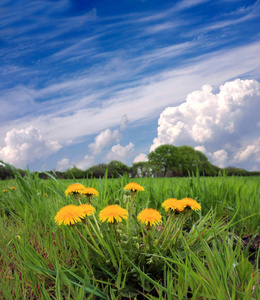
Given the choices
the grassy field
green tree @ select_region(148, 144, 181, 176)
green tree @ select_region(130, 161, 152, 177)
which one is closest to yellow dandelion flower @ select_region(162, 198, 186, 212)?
the grassy field

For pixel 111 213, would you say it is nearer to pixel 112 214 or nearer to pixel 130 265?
pixel 112 214

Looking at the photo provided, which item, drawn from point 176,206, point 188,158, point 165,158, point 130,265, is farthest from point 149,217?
point 188,158

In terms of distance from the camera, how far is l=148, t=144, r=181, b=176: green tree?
2794 cm

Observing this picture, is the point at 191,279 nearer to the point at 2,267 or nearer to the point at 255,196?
the point at 2,267

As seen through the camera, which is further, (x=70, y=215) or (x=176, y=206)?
(x=176, y=206)

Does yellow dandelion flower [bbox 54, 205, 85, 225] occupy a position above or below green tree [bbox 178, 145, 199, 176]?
above

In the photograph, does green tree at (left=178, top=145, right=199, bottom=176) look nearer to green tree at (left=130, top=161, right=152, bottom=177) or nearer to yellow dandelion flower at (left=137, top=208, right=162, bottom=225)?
green tree at (left=130, top=161, right=152, bottom=177)

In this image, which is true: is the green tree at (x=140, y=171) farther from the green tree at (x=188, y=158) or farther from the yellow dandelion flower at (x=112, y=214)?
the green tree at (x=188, y=158)

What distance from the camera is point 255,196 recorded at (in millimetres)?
3609

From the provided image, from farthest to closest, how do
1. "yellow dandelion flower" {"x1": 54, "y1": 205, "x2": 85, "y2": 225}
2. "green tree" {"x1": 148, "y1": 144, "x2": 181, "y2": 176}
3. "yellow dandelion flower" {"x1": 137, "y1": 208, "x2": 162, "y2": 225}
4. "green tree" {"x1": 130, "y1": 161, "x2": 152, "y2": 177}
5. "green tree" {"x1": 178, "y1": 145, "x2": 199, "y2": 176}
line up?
"green tree" {"x1": 178, "y1": 145, "x2": 199, "y2": 176} → "green tree" {"x1": 148, "y1": 144, "x2": 181, "y2": 176} → "green tree" {"x1": 130, "y1": 161, "x2": 152, "y2": 177} → "yellow dandelion flower" {"x1": 137, "y1": 208, "x2": 162, "y2": 225} → "yellow dandelion flower" {"x1": 54, "y1": 205, "x2": 85, "y2": 225}

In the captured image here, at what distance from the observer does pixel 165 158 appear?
28.5 meters

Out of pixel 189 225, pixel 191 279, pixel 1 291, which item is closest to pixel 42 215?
pixel 1 291

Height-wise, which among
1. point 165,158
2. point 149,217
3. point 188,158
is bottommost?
point 188,158

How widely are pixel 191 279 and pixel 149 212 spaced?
48 cm
